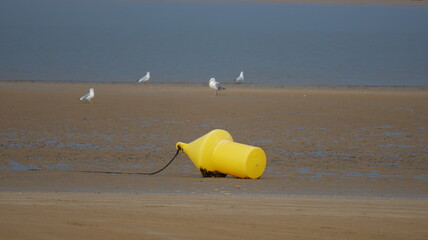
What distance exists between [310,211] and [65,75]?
82.7 ft

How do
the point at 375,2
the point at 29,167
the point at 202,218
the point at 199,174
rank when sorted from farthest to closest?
1. the point at 375,2
2. the point at 29,167
3. the point at 199,174
4. the point at 202,218

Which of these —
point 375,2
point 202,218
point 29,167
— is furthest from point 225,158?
point 375,2

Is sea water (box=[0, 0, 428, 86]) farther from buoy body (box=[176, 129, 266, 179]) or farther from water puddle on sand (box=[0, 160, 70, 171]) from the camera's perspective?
buoy body (box=[176, 129, 266, 179])

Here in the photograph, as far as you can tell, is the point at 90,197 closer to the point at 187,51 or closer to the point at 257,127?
the point at 257,127

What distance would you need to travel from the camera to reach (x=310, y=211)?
7426mm

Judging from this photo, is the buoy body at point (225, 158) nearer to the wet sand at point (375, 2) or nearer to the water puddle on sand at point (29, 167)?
the water puddle on sand at point (29, 167)

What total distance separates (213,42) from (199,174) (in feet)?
152

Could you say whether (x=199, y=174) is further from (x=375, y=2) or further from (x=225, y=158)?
(x=375, y=2)

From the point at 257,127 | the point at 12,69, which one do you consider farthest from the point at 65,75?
the point at 257,127

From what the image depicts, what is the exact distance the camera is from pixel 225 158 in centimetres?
1043

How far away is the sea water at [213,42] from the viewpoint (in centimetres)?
3372

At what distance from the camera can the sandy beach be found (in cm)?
657

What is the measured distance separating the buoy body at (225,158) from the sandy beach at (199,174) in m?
0.21

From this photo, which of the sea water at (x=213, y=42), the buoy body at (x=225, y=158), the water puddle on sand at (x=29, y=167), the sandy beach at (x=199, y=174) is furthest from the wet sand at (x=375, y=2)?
the buoy body at (x=225, y=158)
